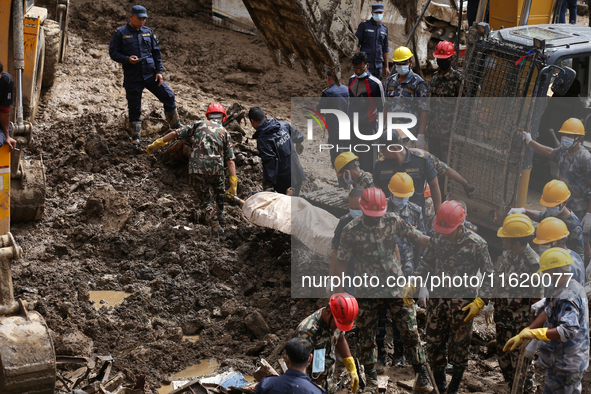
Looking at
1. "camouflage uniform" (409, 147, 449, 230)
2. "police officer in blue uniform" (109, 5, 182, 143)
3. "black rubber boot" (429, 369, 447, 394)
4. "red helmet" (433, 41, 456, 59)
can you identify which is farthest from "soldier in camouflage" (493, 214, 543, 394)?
"police officer in blue uniform" (109, 5, 182, 143)

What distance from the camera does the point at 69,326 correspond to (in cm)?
656

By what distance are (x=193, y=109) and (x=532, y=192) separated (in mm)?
5637

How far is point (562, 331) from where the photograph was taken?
4746 mm

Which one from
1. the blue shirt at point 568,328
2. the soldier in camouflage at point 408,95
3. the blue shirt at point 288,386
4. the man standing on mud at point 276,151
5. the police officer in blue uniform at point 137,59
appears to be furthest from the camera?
the police officer in blue uniform at point 137,59

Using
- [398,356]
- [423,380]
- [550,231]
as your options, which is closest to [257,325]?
[398,356]

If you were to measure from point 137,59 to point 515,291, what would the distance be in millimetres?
5977

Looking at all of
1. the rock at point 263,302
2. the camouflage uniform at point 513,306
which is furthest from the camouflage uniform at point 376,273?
the rock at point 263,302

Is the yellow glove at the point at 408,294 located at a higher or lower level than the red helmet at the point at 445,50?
lower

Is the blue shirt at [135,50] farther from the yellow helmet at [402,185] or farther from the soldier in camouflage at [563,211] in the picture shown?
the soldier in camouflage at [563,211]

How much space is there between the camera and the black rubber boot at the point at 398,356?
21.2 ft

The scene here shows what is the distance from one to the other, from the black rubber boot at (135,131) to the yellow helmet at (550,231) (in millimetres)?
5980

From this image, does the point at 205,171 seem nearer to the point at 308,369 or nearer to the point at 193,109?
the point at 193,109

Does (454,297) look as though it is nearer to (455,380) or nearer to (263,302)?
(455,380)

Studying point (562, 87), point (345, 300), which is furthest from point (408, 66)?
point (345, 300)
